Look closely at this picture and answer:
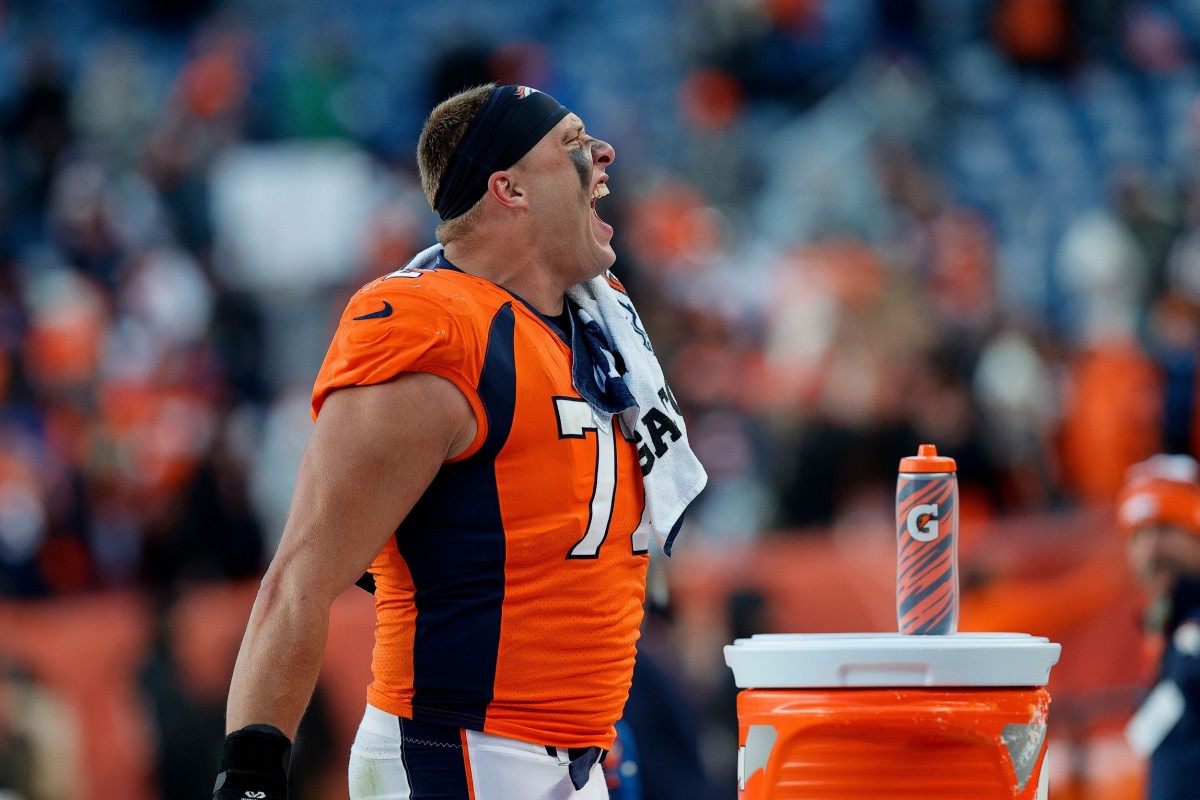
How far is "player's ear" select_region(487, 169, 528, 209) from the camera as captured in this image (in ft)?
11.4

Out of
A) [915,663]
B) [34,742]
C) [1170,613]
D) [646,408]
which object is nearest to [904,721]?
[915,663]

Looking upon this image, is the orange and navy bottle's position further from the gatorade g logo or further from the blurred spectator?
the blurred spectator

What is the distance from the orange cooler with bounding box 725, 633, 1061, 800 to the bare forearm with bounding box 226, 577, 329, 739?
2.76 feet

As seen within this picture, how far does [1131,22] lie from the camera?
13516 millimetres

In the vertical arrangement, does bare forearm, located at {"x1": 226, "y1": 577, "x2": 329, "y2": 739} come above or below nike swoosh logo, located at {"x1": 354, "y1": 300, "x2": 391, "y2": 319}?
below

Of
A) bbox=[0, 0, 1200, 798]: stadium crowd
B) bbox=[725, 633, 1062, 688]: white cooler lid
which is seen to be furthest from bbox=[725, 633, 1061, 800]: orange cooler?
bbox=[0, 0, 1200, 798]: stadium crowd

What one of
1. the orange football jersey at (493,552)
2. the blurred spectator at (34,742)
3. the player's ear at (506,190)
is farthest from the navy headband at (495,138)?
the blurred spectator at (34,742)

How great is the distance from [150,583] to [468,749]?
297 inches

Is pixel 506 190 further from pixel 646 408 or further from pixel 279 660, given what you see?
pixel 279 660

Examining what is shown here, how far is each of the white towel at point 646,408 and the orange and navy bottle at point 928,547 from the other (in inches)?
16.0

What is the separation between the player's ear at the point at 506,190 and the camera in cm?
347

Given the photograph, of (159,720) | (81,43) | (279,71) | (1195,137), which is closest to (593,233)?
(159,720)

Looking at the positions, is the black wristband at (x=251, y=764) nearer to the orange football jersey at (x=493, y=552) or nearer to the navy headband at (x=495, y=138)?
the orange football jersey at (x=493, y=552)

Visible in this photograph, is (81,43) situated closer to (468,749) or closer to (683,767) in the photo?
(683,767)
